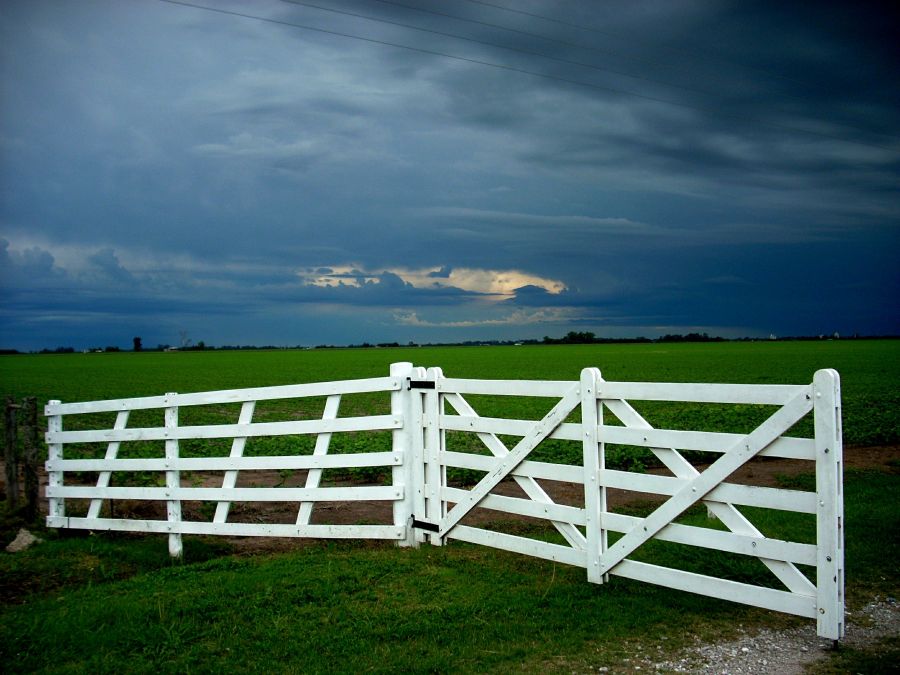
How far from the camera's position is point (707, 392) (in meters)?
6.45

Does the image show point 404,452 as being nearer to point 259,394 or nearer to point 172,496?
point 259,394

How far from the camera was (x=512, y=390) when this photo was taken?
321 inches

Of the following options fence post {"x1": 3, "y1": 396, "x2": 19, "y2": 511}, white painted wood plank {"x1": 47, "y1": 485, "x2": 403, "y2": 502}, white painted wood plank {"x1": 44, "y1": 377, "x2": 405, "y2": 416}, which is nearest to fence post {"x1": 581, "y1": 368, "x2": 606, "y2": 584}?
white painted wood plank {"x1": 44, "y1": 377, "x2": 405, "y2": 416}

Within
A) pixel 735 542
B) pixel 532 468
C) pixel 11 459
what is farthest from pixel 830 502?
pixel 11 459

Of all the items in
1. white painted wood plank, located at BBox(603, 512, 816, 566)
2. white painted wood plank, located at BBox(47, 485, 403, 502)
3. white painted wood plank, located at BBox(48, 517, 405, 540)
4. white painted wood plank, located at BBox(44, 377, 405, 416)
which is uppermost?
white painted wood plank, located at BBox(44, 377, 405, 416)

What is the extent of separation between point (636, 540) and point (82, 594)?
5783mm

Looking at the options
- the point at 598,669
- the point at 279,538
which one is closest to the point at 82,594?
the point at 279,538

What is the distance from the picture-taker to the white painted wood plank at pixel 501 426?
24.5 feet

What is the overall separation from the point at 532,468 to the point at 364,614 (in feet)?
7.65

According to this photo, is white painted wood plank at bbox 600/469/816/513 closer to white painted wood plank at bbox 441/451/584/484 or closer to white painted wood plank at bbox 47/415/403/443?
white painted wood plank at bbox 441/451/584/484

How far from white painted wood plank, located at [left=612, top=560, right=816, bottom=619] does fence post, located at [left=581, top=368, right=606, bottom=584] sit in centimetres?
23

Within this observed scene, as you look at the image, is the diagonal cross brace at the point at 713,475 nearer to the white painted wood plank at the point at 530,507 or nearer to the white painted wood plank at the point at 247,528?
the white painted wood plank at the point at 530,507

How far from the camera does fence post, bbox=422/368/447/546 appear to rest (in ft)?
28.8

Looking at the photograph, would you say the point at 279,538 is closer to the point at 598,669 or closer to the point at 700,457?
the point at 598,669
